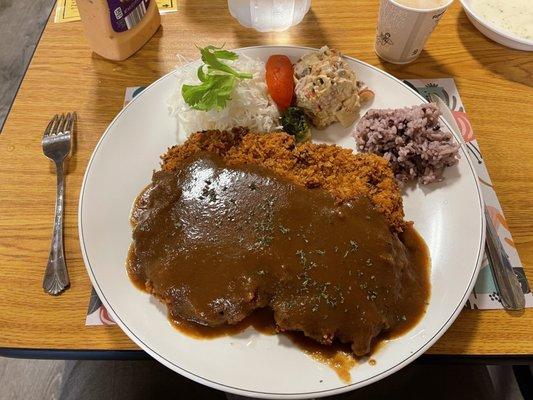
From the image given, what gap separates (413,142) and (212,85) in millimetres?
1004

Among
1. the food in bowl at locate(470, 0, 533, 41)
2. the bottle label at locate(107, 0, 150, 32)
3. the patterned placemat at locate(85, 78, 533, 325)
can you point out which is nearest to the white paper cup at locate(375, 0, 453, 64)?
the patterned placemat at locate(85, 78, 533, 325)

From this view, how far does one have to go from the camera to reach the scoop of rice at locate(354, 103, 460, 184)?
197 cm

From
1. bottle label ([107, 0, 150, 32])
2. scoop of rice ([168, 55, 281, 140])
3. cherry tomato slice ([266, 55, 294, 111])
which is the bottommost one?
scoop of rice ([168, 55, 281, 140])

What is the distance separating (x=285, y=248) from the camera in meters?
1.67

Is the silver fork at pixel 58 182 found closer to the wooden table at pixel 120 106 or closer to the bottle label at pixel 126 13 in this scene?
the wooden table at pixel 120 106

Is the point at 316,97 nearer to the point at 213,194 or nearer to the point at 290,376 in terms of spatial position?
the point at 213,194

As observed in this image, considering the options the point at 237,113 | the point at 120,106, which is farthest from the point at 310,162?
the point at 120,106

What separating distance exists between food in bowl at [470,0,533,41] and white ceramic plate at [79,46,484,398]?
2.98 feet

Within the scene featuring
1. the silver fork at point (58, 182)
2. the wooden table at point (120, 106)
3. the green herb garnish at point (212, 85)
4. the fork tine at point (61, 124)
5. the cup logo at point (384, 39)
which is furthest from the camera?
the cup logo at point (384, 39)

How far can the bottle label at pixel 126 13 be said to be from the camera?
7.59ft

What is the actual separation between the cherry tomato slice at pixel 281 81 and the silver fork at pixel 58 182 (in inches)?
43.3

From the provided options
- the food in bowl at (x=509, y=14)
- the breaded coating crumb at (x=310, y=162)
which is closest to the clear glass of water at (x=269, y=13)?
the breaded coating crumb at (x=310, y=162)

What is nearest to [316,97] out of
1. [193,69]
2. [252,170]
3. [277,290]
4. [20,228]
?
[252,170]

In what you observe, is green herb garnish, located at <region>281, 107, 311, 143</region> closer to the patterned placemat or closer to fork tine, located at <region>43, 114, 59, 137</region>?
the patterned placemat
